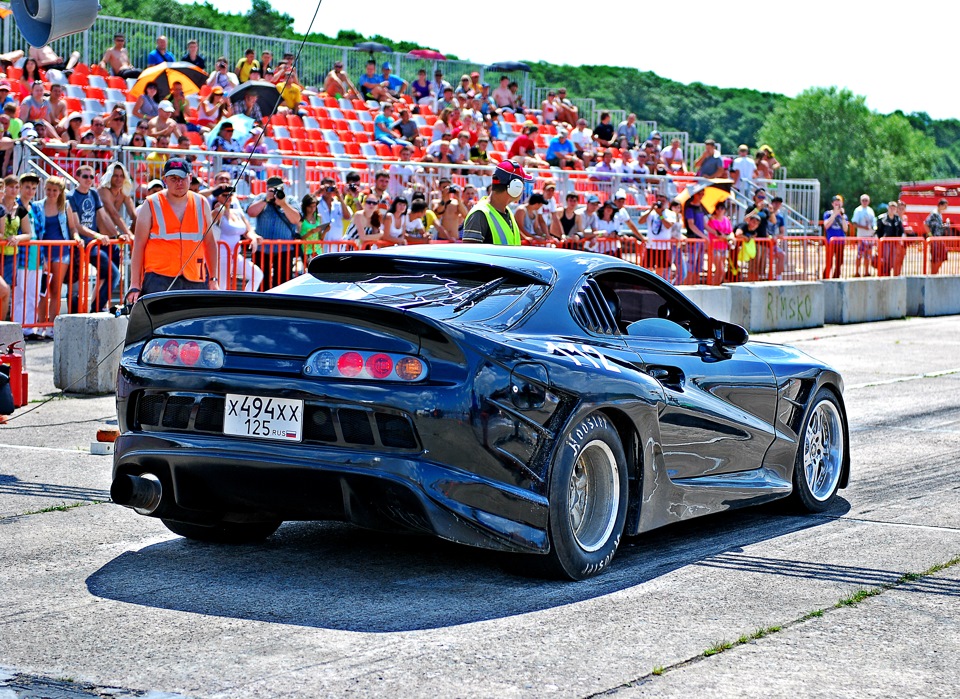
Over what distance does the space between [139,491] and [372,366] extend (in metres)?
1.10

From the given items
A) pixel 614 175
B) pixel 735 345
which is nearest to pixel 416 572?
pixel 735 345

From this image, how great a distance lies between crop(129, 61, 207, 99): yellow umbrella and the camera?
77.6 ft

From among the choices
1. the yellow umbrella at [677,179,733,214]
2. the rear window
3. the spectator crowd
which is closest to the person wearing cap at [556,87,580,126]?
the spectator crowd

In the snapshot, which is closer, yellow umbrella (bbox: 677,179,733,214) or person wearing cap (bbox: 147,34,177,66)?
yellow umbrella (bbox: 677,179,733,214)

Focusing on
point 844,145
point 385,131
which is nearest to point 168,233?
point 385,131

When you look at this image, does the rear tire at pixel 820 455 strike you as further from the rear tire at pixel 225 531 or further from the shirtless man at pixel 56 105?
the shirtless man at pixel 56 105

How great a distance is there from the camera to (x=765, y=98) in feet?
480

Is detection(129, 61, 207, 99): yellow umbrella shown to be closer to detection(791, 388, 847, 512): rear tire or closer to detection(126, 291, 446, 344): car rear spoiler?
detection(791, 388, 847, 512): rear tire

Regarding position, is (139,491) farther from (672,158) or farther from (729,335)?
(672,158)

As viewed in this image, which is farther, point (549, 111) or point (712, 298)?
point (549, 111)

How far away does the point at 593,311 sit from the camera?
20.3ft

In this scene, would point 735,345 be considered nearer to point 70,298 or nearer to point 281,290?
point 281,290

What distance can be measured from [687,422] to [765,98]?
145211mm

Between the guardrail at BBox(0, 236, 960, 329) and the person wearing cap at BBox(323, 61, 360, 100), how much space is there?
10.7 metres
